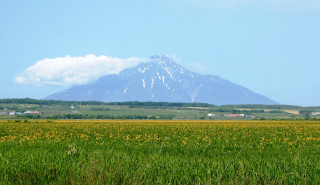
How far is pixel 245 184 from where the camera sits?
7.20 meters

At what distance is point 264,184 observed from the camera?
7129 millimetres

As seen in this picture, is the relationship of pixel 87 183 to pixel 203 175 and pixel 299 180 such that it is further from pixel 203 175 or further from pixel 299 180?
Result: pixel 299 180

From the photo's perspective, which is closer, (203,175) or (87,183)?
(87,183)

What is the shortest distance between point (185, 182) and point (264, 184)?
1784 millimetres

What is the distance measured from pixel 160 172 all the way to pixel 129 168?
832 millimetres

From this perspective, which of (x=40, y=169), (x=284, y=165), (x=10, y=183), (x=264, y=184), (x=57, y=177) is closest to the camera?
(x=264, y=184)

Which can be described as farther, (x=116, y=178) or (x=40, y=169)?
(x=40, y=169)

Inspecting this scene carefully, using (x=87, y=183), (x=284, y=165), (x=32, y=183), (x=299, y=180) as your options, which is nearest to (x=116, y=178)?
(x=87, y=183)

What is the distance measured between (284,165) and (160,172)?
4236mm

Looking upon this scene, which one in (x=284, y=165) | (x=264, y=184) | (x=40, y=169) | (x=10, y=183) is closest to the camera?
(x=264, y=184)

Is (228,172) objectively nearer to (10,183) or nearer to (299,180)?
(299,180)

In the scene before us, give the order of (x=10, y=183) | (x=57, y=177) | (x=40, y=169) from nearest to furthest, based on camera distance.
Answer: (x=10, y=183), (x=57, y=177), (x=40, y=169)

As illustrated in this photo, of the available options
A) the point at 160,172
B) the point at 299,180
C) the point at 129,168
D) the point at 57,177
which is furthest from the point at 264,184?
the point at 57,177

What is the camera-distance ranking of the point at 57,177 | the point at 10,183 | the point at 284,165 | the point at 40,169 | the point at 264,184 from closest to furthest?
the point at 264,184, the point at 10,183, the point at 57,177, the point at 40,169, the point at 284,165
